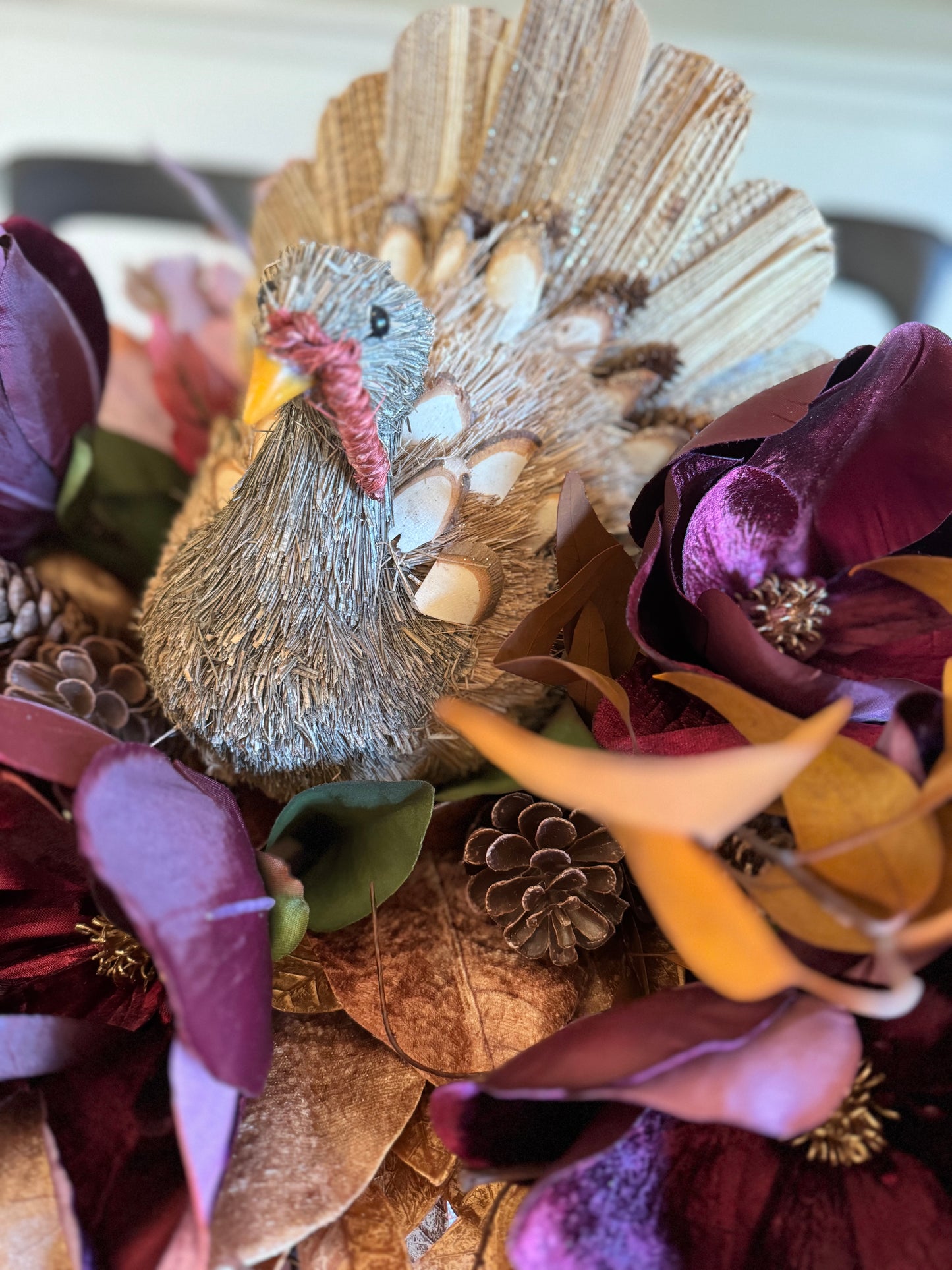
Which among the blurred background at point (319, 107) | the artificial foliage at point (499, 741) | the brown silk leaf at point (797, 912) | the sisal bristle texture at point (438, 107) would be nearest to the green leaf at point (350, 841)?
the artificial foliage at point (499, 741)

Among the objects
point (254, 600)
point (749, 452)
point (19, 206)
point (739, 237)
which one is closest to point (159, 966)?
point (254, 600)

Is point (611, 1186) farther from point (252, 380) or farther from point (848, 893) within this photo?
point (252, 380)

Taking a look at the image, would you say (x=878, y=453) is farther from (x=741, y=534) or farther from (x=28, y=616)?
(x=28, y=616)

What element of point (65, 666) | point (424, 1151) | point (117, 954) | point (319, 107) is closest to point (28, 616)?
point (65, 666)

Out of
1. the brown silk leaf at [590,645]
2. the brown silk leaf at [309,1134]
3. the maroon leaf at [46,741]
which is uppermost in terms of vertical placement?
the brown silk leaf at [590,645]

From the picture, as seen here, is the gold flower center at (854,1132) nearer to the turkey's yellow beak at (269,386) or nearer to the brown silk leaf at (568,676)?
the brown silk leaf at (568,676)

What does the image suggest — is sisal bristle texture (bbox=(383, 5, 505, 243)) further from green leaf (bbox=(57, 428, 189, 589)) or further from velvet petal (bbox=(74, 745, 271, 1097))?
velvet petal (bbox=(74, 745, 271, 1097))
